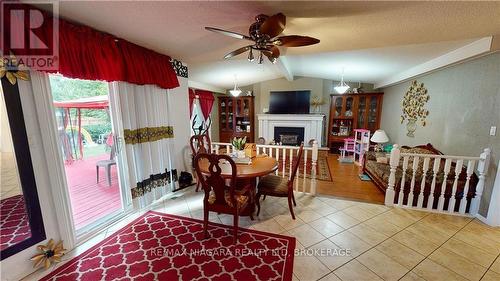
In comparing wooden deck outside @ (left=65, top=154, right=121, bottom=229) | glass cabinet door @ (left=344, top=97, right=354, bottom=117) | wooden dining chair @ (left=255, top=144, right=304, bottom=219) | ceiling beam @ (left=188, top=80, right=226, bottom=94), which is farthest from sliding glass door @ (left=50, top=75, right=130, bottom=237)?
glass cabinet door @ (left=344, top=97, right=354, bottom=117)

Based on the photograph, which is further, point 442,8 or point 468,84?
point 468,84

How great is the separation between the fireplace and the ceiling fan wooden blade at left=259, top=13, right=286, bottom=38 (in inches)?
206

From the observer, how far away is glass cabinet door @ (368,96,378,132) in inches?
241

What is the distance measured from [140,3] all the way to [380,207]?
3.56m

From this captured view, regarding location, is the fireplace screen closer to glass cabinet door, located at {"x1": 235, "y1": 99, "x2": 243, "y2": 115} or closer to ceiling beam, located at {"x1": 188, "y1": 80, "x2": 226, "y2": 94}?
glass cabinet door, located at {"x1": 235, "y1": 99, "x2": 243, "y2": 115}

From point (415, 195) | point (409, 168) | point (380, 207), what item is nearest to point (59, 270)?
point (380, 207)

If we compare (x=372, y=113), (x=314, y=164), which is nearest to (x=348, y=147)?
(x=372, y=113)

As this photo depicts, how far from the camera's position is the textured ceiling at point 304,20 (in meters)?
1.53

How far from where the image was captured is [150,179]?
2812mm

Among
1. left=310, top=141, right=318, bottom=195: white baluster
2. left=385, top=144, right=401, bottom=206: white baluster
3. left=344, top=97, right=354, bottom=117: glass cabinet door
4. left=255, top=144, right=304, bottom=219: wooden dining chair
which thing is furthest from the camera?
left=344, top=97, right=354, bottom=117: glass cabinet door

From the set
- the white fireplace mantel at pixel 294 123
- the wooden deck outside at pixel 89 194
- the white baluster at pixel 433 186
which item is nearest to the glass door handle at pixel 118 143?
the wooden deck outside at pixel 89 194

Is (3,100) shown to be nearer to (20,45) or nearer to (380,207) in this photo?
(20,45)

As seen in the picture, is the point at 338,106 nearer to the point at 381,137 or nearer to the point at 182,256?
the point at 381,137

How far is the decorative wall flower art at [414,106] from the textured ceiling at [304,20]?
59.0 inches
